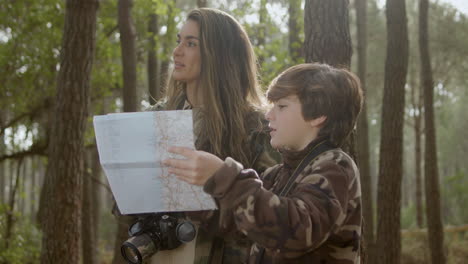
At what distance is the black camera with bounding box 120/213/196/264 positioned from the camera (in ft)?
7.48

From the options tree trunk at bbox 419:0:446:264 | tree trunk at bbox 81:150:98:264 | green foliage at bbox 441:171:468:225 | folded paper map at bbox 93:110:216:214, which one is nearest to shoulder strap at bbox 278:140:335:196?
folded paper map at bbox 93:110:216:214

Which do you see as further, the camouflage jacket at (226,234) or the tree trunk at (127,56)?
the tree trunk at (127,56)

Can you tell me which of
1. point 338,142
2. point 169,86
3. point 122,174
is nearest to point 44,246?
point 169,86

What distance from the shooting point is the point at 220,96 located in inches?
106

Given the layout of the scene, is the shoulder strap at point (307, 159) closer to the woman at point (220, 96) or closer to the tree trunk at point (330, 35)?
the woman at point (220, 96)

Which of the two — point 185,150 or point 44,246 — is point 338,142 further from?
point 44,246

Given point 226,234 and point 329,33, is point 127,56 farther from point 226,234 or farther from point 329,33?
point 226,234

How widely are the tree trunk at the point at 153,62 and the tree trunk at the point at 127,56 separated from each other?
845 mm

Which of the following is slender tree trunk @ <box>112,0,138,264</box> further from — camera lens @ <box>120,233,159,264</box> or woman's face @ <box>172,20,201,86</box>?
camera lens @ <box>120,233,159,264</box>

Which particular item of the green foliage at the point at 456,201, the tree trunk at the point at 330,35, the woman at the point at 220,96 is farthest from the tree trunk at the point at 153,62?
the green foliage at the point at 456,201

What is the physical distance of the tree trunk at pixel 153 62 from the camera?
1009 cm

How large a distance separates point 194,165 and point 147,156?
0.78 ft

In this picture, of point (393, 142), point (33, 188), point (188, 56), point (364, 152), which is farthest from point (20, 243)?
point (188, 56)

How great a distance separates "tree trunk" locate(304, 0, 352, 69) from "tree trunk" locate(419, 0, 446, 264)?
6.41 metres
